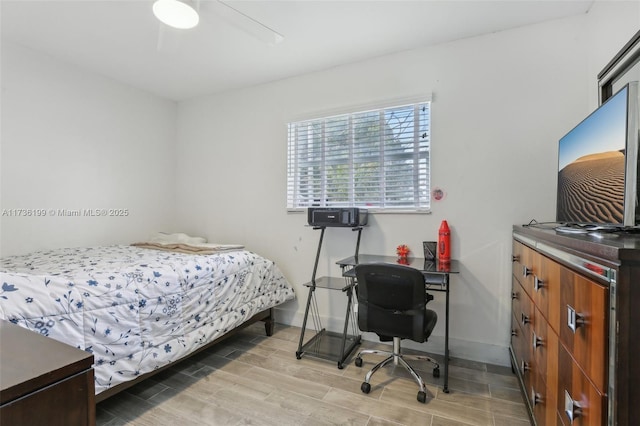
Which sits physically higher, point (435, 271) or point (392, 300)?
point (435, 271)

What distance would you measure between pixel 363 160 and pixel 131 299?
6.99ft

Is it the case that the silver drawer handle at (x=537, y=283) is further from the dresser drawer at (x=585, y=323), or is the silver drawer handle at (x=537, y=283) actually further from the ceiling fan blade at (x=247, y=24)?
the ceiling fan blade at (x=247, y=24)

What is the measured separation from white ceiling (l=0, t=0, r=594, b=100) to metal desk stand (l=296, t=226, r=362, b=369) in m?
1.59

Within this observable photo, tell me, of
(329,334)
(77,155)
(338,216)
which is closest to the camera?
(338,216)

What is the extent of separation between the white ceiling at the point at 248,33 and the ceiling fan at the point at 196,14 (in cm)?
2

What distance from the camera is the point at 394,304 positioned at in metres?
1.98

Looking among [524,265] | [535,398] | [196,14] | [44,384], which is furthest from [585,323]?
[196,14]

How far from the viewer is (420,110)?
8.79 ft

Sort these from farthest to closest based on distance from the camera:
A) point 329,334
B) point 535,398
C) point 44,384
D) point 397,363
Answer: point 329,334 < point 397,363 < point 535,398 < point 44,384

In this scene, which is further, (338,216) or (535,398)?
(338,216)

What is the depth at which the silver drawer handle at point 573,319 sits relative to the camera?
0.96m

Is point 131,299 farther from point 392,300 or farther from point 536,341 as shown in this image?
point 536,341

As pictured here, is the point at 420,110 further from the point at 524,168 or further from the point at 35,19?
the point at 35,19

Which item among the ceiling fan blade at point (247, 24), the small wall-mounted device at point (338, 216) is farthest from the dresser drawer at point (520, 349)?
the ceiling fan blade at point (247, 24)
